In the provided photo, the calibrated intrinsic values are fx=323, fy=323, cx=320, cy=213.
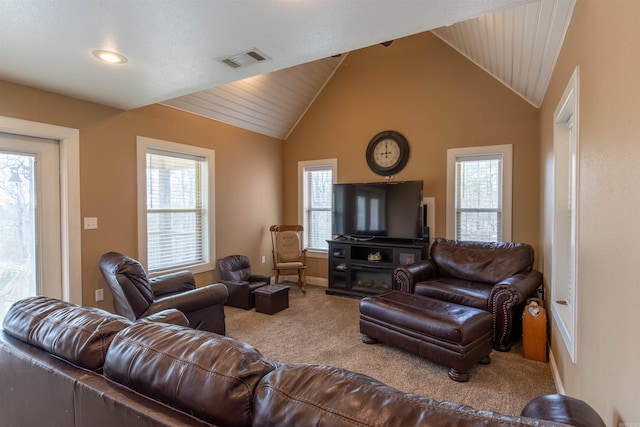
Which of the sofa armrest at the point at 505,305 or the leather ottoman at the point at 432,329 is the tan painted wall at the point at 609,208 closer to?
the leather ottoman at the point at 432,329

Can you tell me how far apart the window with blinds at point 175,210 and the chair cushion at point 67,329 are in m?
2.68

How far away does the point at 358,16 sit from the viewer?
193 centimetres

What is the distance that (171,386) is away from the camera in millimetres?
912

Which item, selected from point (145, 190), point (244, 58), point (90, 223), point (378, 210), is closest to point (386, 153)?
point (378, 210)

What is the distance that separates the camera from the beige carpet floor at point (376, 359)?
239cm

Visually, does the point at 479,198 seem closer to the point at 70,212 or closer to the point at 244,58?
the point at 244,58

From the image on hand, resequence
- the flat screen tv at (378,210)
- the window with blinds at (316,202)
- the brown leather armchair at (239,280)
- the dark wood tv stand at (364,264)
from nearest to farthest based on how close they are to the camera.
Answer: the brown leather armchair at (239,280), the flat screen tv at (378,210), the dark wood tv stand at (364,264), the window with blinds at (316,202)

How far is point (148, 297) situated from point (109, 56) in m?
1.90

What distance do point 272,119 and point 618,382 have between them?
202 inches

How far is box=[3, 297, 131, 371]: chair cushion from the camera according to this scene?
3.75 ft

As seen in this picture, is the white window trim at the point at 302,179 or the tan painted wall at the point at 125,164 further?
the white window trim at the point at 302,179

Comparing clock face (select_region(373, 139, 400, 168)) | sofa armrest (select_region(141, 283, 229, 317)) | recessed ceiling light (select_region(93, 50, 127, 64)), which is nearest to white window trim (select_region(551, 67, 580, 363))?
clock face (select_region(373, 139, 400, 168))

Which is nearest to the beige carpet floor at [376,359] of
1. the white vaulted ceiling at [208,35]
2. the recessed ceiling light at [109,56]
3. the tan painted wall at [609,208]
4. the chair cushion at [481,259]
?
the tan painted wall at [609,208]

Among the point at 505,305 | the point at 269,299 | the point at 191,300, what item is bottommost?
the point at 269,299
